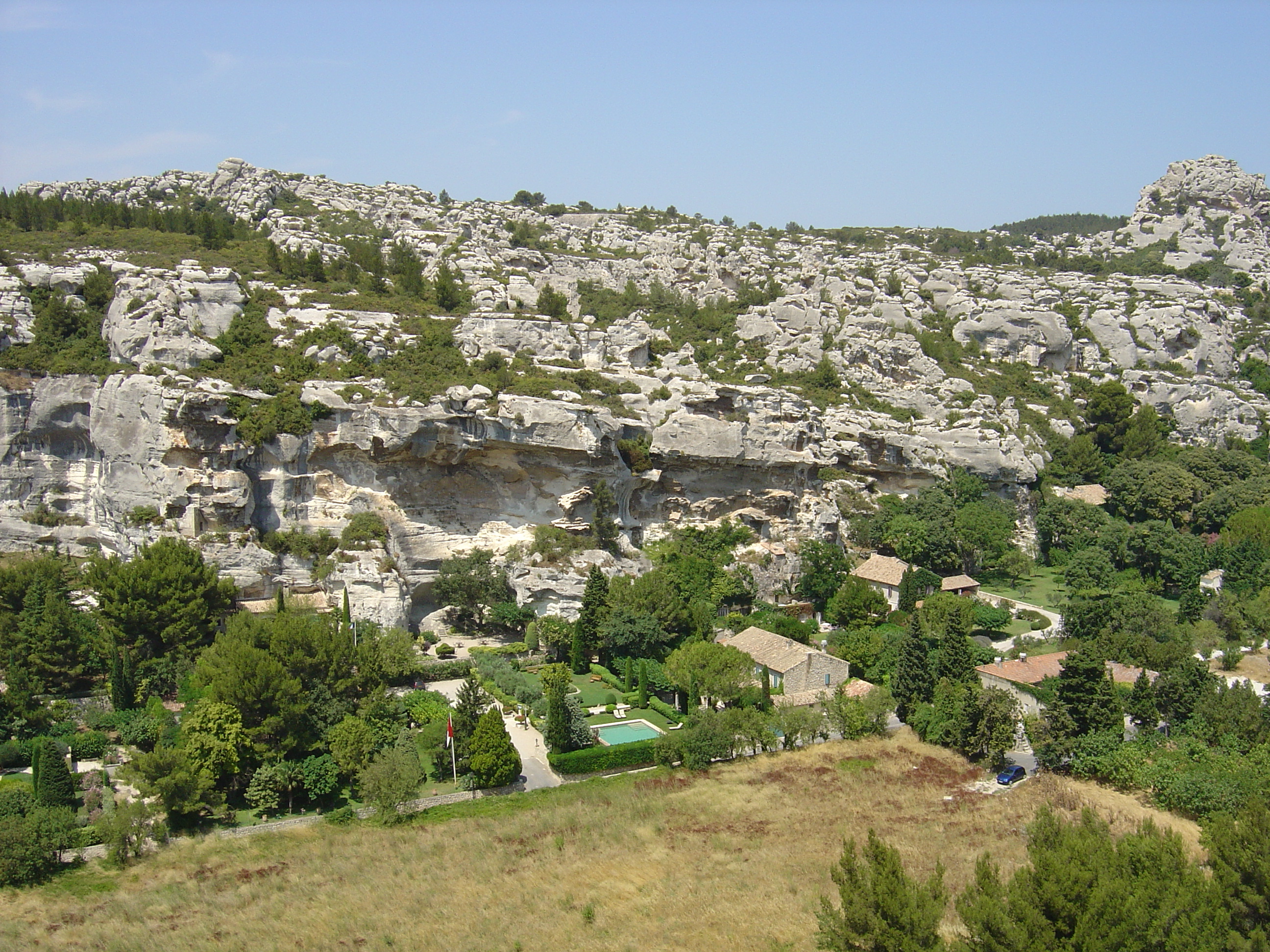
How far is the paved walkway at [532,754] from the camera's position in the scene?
2755 cm

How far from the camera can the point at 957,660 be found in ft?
105

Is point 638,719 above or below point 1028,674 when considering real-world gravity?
below

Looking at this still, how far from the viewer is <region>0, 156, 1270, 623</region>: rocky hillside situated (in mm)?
39469

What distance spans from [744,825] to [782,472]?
25.4 meters

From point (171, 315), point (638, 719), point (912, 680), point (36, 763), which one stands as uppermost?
point (171, 315)

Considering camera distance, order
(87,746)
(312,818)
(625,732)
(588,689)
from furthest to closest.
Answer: (588,689)
(625,732)
(87,746)
(312,818)

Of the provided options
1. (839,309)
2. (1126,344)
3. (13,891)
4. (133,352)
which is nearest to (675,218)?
(839,309)

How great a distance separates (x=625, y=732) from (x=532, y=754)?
3298mm

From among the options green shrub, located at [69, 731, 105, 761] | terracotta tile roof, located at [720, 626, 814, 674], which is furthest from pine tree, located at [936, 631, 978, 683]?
green shrub, located at [69, 731, 105, 761]

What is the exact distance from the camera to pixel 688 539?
44875 millimetres

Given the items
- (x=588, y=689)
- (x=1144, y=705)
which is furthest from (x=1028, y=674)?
(x=588, y=689)

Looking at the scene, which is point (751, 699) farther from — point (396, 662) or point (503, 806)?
point (396, 662)

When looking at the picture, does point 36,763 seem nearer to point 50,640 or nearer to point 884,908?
point 50,640

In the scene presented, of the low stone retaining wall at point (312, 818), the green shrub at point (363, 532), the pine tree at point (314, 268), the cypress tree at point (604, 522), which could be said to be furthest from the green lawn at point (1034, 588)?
the pine tree at point (314, 268)
